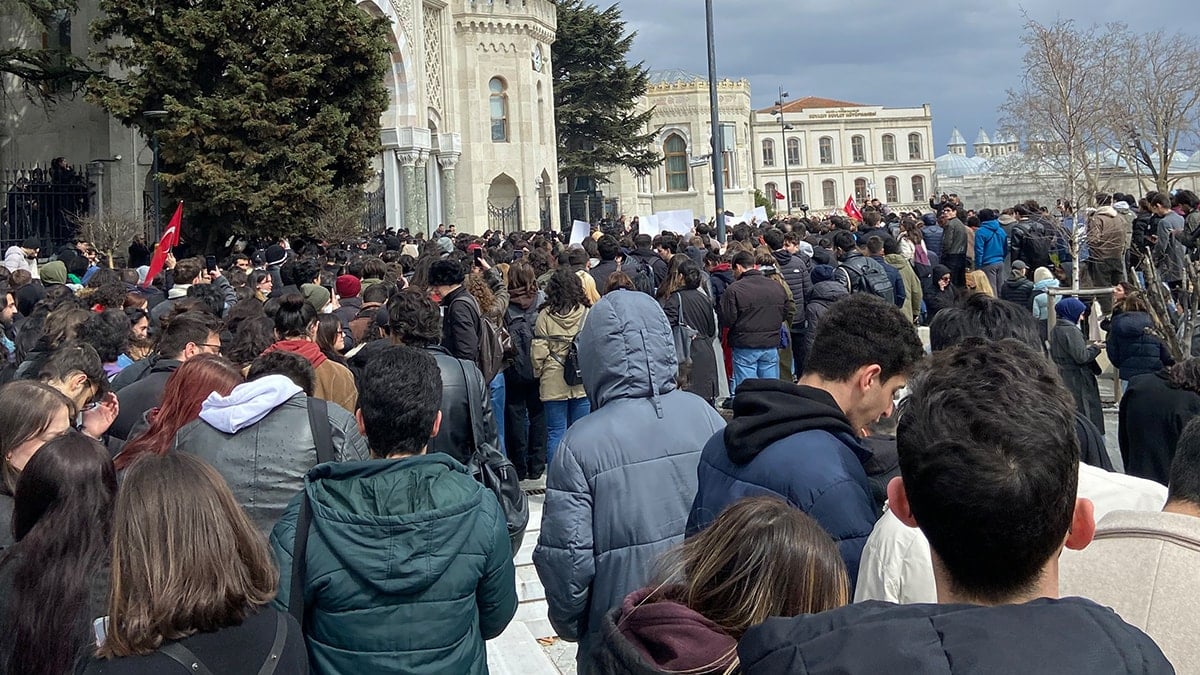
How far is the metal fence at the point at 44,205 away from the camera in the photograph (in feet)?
67.4

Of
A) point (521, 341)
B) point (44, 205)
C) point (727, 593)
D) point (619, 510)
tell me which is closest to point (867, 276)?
point (521, 341)

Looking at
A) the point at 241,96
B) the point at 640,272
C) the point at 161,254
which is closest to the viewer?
the point at 640,272

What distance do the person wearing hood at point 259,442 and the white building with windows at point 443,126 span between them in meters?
20.4

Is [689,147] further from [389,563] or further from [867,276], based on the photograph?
[389,563]

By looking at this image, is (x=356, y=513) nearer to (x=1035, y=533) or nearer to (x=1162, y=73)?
(x=1035, y=533)

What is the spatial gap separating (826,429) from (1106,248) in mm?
10437

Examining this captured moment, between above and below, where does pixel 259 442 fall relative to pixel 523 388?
above

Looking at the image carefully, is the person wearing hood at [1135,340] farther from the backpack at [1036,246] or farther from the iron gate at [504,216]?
the iron gate at [504,216]

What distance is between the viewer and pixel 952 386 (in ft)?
6.17

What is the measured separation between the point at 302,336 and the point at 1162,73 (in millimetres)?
34463

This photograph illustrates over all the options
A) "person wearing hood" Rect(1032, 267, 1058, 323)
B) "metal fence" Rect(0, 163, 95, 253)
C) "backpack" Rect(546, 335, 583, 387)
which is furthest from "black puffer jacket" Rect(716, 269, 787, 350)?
"metal fence" Rect(0, 163, 95, 253)

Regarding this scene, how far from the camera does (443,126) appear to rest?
34562mm

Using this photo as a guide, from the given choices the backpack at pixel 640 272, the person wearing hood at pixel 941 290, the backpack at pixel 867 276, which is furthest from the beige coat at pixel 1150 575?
the person wearing hood at pixel 941 290

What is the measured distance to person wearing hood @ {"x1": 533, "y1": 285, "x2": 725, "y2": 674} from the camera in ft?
11.0
